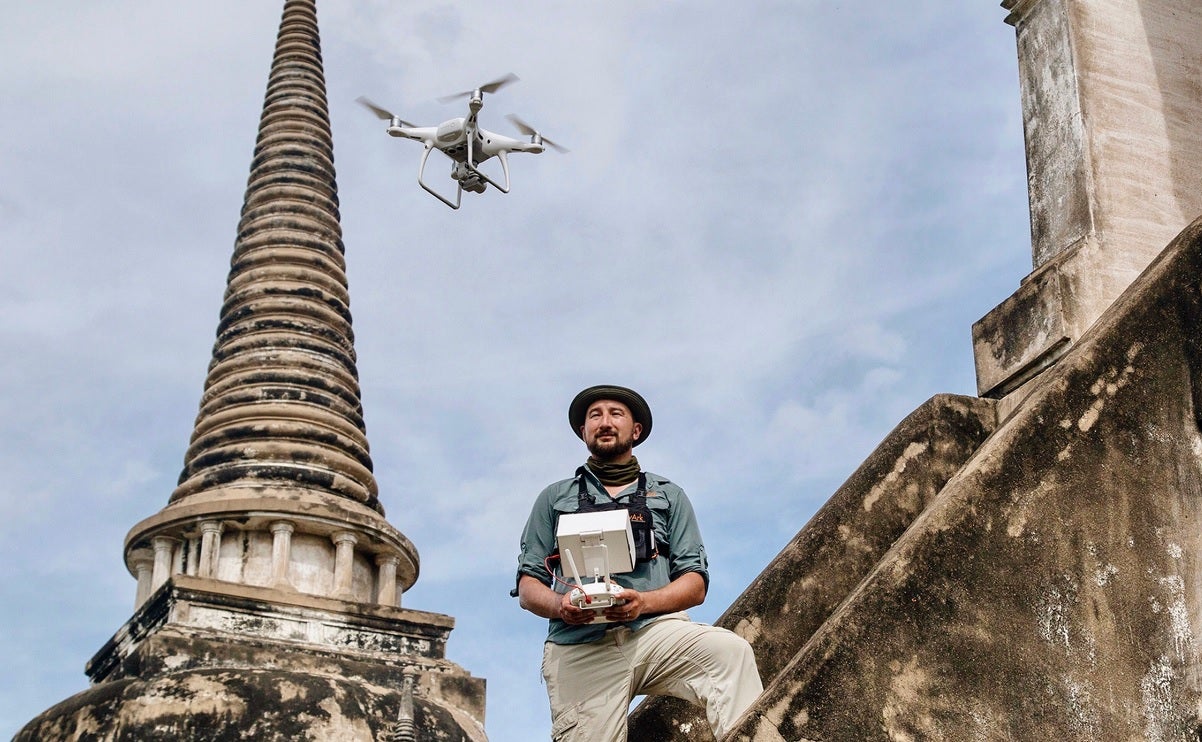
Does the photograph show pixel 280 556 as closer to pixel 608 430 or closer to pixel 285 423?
pixel 285 423

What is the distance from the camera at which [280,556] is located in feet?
62.3

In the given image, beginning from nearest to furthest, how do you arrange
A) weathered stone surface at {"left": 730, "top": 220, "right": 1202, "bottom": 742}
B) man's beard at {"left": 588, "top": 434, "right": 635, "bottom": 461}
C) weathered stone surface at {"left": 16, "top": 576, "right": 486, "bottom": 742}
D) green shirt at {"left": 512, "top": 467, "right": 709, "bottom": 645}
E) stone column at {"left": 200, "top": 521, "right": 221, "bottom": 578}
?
1. weathered stone surface at {"left": 730, "top": 220, "right": 1202, "bottom": 742}
2. green shirt at {"left": 512, "top": 467, "right": 709, "bottom": 645}
3. man's beard at {"left": 588, "top": 434, "right": 635, "bottom": 461}
4. weathered stone surface at {"left": 16, "top": 576, "right": 486, "bottom": 742}
5. stone column at {"left": 200, "top": 521, "right": 221, "bottom": 578}

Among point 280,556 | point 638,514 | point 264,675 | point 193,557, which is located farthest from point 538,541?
point 193,557

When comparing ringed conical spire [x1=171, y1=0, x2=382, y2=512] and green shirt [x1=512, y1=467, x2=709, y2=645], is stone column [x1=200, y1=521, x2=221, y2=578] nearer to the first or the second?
ringed conical spire [x1=171, y1=0, x2=382, y2=512]

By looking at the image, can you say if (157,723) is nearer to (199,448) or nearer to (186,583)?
(186,583)

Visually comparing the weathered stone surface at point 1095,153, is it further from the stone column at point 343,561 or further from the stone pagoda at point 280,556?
the stone column at point 343,561

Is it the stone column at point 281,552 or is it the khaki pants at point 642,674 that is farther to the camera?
the stone column at point 281,552

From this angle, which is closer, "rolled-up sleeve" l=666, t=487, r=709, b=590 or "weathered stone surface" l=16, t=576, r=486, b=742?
"rolled-up sleeve" l=666, t=487, r=709, b=590

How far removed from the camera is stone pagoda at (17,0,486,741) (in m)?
16.2

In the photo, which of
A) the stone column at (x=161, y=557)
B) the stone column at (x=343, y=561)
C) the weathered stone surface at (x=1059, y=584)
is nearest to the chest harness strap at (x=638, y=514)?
the weathered stone surface at (x=1059, y=584)

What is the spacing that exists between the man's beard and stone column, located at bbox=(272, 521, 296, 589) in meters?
13.2

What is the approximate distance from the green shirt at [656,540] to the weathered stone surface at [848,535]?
2.73 ft

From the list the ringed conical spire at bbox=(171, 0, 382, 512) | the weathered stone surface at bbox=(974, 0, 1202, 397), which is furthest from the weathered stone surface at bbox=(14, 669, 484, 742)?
the weathered stone surface at bbox=(974, 0, 1202, 397)

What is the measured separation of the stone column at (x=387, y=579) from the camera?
19812 mm
